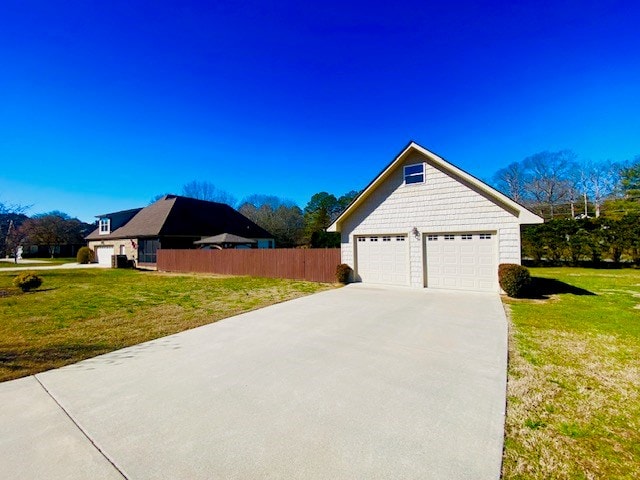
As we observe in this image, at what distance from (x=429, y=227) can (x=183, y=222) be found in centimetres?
2283

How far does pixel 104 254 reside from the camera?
97.0ft

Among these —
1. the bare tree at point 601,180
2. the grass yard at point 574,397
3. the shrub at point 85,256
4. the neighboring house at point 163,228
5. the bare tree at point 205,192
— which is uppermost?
the bare tree at point 205,192

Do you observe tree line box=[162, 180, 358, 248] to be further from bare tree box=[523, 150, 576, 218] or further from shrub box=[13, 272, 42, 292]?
shrub box=[13, 272, 42, 292]

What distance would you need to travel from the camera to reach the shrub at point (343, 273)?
13.5 meters

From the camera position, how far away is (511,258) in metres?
10.3

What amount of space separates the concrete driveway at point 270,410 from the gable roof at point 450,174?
233 inches

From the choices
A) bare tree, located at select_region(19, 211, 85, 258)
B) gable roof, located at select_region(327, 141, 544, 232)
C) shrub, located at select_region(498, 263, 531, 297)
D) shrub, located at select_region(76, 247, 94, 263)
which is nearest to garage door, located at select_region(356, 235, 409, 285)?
gable roof, located at select_region(327, 141, 544, 232)

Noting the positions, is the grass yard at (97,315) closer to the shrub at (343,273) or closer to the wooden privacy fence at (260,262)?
the shrub at (343,273)

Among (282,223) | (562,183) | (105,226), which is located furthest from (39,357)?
(562,183)

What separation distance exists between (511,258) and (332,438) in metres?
10.0

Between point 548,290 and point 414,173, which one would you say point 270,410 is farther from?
point 548,290

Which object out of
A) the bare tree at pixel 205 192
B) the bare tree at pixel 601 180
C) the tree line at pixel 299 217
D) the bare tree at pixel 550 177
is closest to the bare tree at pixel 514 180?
the bare tree at pixel 550 177

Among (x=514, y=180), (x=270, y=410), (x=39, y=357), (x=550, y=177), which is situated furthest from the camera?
(x=514, y=180)

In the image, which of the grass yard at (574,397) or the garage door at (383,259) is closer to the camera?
the grass yard at (574,397)
